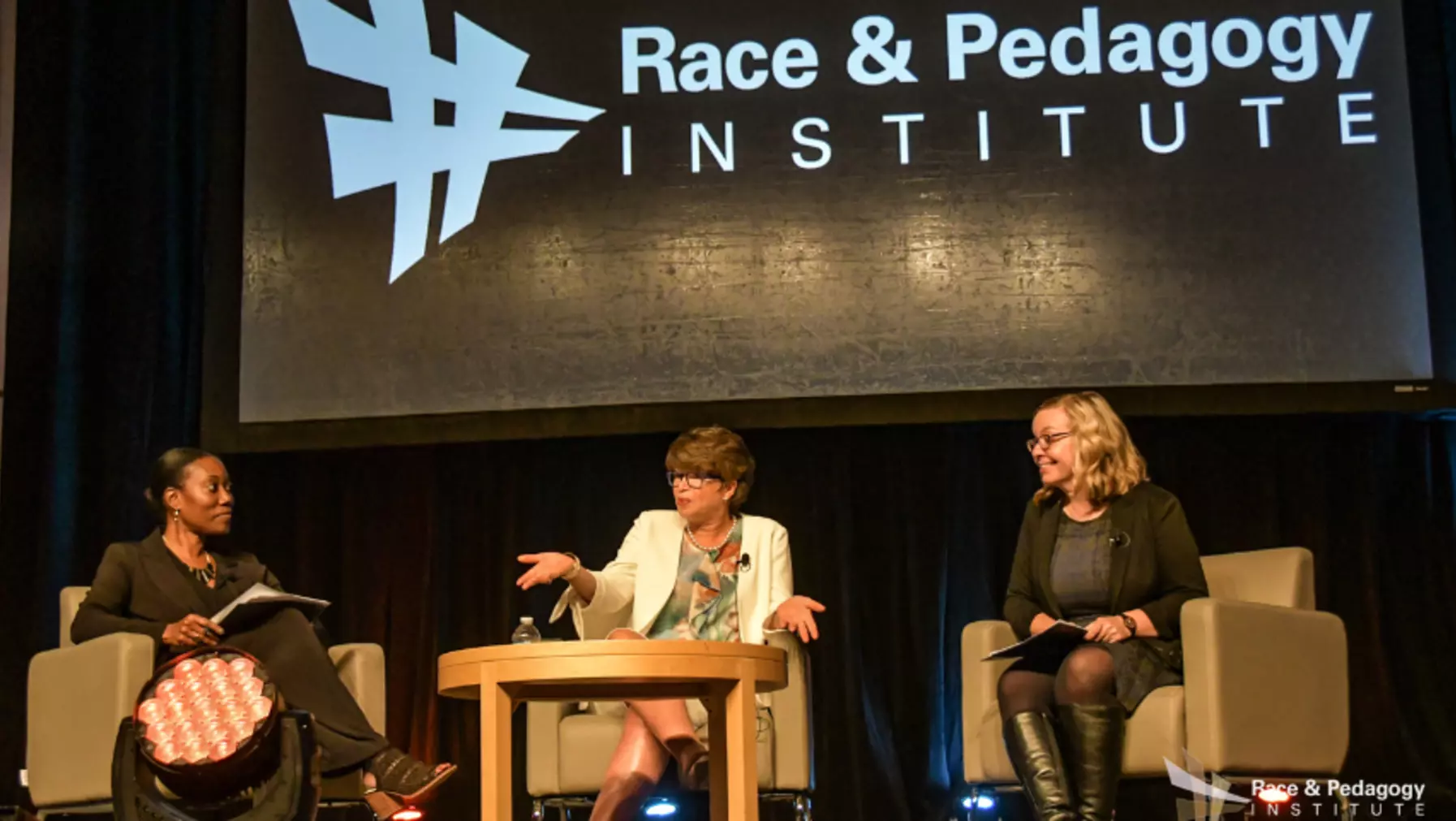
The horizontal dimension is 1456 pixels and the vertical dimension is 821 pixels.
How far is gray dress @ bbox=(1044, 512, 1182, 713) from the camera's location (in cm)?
326

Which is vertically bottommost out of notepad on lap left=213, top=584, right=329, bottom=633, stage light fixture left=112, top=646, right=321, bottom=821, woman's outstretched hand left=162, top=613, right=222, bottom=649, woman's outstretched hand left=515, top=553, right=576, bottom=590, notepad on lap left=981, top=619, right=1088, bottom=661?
stage light fixture left=112, top=646, right=321, bottom=821

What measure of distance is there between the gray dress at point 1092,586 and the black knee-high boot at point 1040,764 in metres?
0.20

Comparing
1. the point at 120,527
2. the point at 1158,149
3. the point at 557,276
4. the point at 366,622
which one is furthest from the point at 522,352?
the point at 1158,149

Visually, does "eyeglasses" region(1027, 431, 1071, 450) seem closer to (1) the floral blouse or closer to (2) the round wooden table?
(1) the floral blouse

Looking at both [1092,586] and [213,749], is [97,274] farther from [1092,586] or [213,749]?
[1092,586]

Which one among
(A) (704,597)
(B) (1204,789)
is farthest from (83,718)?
(B) (1204,789)

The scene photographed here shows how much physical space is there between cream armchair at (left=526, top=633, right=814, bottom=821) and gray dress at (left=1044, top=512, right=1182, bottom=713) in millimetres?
539

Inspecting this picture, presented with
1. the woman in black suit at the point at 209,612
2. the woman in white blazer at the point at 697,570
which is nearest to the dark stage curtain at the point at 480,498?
the woman in black suit at the point at 209,612

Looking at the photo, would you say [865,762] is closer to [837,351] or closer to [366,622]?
[837,351]

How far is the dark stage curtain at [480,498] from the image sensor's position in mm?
4449

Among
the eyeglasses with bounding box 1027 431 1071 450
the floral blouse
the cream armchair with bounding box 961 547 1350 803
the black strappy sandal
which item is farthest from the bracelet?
the black strappy sandal

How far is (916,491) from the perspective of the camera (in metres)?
4.59

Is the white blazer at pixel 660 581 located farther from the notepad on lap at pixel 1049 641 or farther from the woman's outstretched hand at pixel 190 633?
the woman's outstretched hand at pixel 190 633

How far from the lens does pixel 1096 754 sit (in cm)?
310
